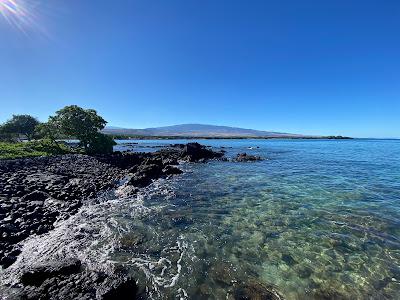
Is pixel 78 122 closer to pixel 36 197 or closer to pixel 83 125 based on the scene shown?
pixel 83 125

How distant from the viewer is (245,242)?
39.9ft

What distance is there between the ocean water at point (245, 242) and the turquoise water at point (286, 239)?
4 cm

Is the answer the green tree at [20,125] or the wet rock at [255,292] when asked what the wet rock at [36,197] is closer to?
the wet rock at [255,292]

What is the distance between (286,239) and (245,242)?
2.13m

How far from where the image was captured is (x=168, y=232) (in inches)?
526

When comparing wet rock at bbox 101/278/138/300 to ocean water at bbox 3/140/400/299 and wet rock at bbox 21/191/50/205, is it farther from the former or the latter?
wet rock at bbox 21/191/50/205

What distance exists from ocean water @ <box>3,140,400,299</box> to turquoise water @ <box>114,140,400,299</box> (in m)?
0.04

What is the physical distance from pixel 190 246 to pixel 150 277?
2853mm

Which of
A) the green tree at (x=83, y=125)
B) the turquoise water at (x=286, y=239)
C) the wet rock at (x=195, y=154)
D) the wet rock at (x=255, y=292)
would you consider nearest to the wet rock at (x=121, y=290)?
the turquoise water at (x=286, y=239)

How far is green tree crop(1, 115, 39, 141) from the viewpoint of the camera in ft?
306

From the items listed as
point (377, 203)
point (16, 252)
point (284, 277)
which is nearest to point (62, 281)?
point (16, 252)

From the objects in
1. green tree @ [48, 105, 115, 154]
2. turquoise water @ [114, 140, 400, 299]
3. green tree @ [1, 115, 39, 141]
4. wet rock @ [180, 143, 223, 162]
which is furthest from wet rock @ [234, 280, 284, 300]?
green tree @ [1, 115, 39, 141]

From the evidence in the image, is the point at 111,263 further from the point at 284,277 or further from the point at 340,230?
the point at 340,230

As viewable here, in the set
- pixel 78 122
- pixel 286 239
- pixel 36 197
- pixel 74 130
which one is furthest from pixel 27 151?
pixel 286 239
